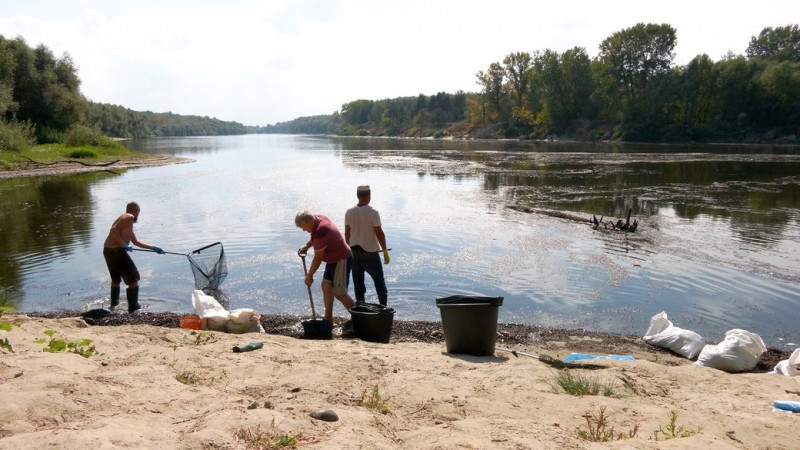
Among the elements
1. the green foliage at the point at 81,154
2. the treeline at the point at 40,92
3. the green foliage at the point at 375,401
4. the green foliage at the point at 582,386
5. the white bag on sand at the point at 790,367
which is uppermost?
the treeline at the point at 40,92

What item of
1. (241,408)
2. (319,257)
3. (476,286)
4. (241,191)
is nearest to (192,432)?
(241,408)

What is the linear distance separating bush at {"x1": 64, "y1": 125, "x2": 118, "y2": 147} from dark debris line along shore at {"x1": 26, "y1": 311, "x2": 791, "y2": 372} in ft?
153

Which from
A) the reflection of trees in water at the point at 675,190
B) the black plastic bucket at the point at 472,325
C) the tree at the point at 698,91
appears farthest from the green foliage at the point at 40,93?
the tree at the point at 698,91

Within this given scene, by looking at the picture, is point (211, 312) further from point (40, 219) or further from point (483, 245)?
point (40, 219)

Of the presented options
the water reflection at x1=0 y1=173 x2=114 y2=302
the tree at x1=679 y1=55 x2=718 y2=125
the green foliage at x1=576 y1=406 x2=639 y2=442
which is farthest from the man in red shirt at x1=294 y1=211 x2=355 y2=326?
the tree at x1=679 y1=55 x2=718 y2=125

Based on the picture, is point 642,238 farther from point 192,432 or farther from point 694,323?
point 192,432

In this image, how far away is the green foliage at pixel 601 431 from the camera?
4.30m

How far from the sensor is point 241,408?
4508 millimetres

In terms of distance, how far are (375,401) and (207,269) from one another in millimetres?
6669

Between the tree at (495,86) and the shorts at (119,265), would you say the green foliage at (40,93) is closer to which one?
the shorts at (119,265)

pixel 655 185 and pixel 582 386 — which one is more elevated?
pixel 655 185

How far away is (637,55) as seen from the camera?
9206cm

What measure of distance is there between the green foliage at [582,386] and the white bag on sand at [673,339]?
2683mm

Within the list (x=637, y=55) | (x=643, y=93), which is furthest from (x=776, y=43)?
(x=643, y=93)
